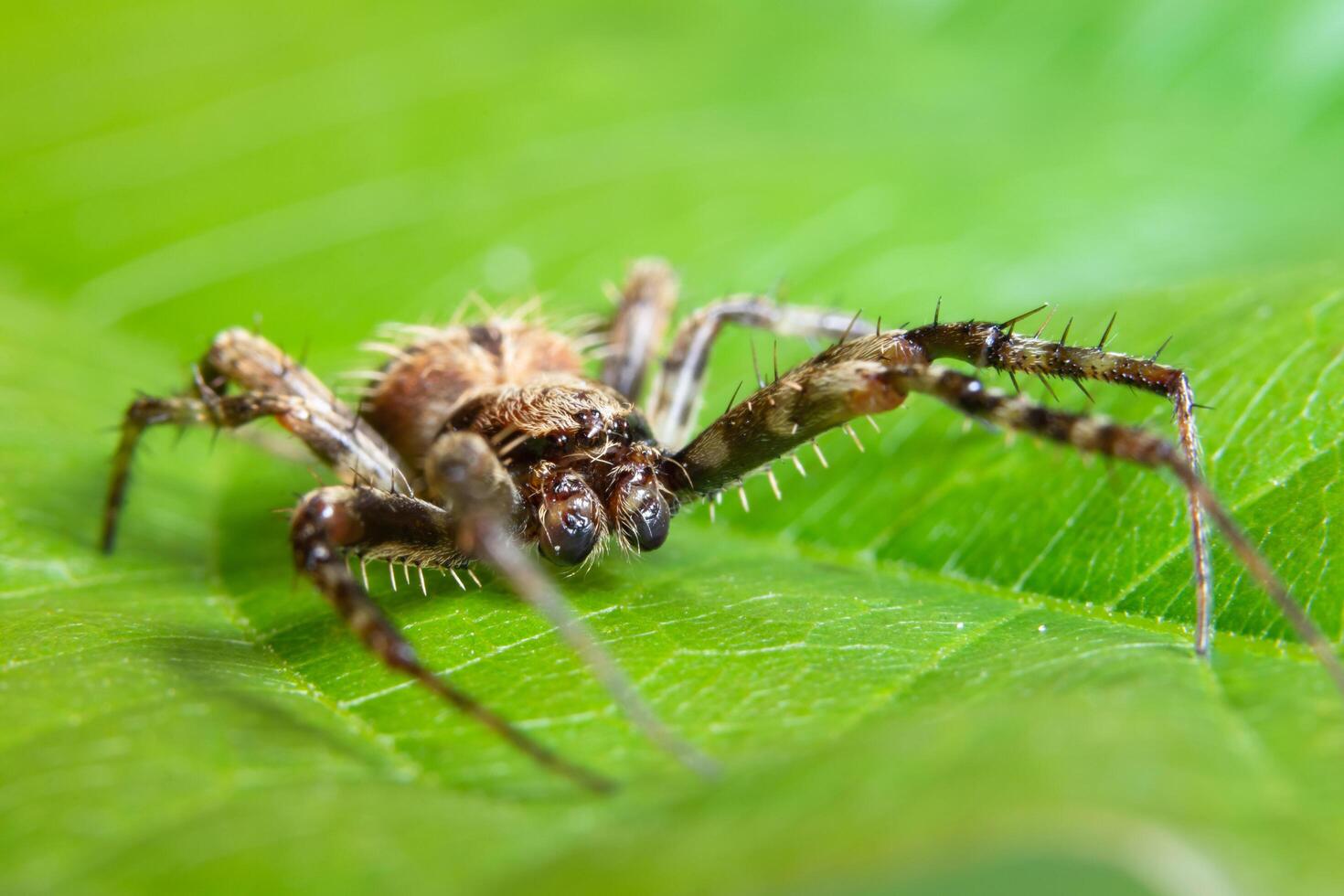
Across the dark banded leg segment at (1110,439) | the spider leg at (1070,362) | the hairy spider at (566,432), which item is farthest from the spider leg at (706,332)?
the dark banded leg segment at (1110,439)

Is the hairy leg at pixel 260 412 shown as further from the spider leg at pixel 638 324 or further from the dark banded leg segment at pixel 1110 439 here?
the dark banded leg segment at pixel 1110 439

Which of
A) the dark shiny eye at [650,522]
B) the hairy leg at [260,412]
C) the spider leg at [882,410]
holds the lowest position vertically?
the dark shiny eye at [650,522]

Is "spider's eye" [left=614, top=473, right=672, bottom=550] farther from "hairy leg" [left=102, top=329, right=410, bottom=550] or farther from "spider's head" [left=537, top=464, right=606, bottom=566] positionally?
"hairy leg" [left=102, top=329, right=410, bottom=550]

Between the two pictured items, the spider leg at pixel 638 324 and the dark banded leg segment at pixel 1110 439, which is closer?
the dark banded leg segment at pixel 1110 439

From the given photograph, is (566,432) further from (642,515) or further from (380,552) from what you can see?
(380,552)

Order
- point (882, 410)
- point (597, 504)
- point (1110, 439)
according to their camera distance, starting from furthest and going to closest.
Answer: point (597, 504) → point (882, 410) → point (1110, 439)

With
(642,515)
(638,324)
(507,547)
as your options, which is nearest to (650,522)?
(642,515)

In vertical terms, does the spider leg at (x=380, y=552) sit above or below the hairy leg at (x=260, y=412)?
below

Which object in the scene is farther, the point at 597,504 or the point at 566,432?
the point at 566,432
